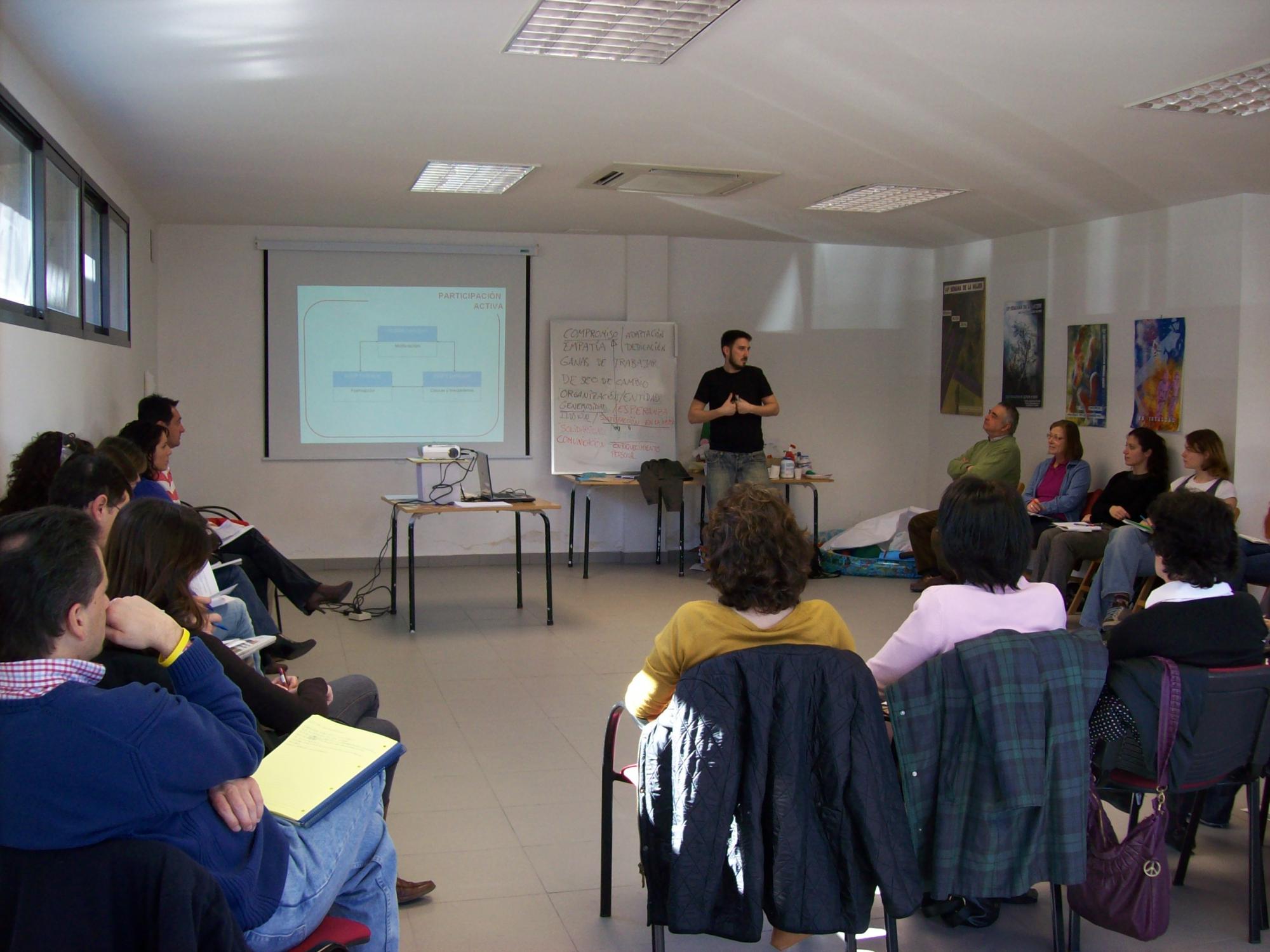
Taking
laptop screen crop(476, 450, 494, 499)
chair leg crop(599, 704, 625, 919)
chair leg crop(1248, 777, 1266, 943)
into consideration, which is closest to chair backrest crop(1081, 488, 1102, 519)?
laptop screen crop(476, 450, 494, 499)

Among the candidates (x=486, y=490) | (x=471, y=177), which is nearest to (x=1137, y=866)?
(x=486, y=490)

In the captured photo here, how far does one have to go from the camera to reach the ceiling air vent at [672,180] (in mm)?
5719

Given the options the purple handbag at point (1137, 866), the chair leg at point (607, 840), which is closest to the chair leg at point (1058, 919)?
the purple handbag at point (1137, 866)

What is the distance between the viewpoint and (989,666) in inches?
86.7

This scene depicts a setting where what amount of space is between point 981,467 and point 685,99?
408 centimetres

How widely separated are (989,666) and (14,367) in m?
3.28

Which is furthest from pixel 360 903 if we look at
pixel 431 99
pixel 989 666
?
pixel 431 99

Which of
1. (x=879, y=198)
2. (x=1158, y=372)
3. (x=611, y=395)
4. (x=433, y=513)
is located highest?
(x=879, y=198)

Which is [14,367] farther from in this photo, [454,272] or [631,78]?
[454,272]

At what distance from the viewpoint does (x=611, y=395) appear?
8.51m

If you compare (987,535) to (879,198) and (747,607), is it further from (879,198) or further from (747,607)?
(879,198)

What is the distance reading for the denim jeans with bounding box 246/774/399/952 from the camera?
71.1 inches

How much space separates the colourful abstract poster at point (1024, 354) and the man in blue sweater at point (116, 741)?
7.04 metres

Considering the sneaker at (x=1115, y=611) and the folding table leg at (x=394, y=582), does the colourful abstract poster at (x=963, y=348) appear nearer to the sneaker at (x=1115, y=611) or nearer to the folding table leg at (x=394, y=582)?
the sneaker at (x=1115, y=611)
